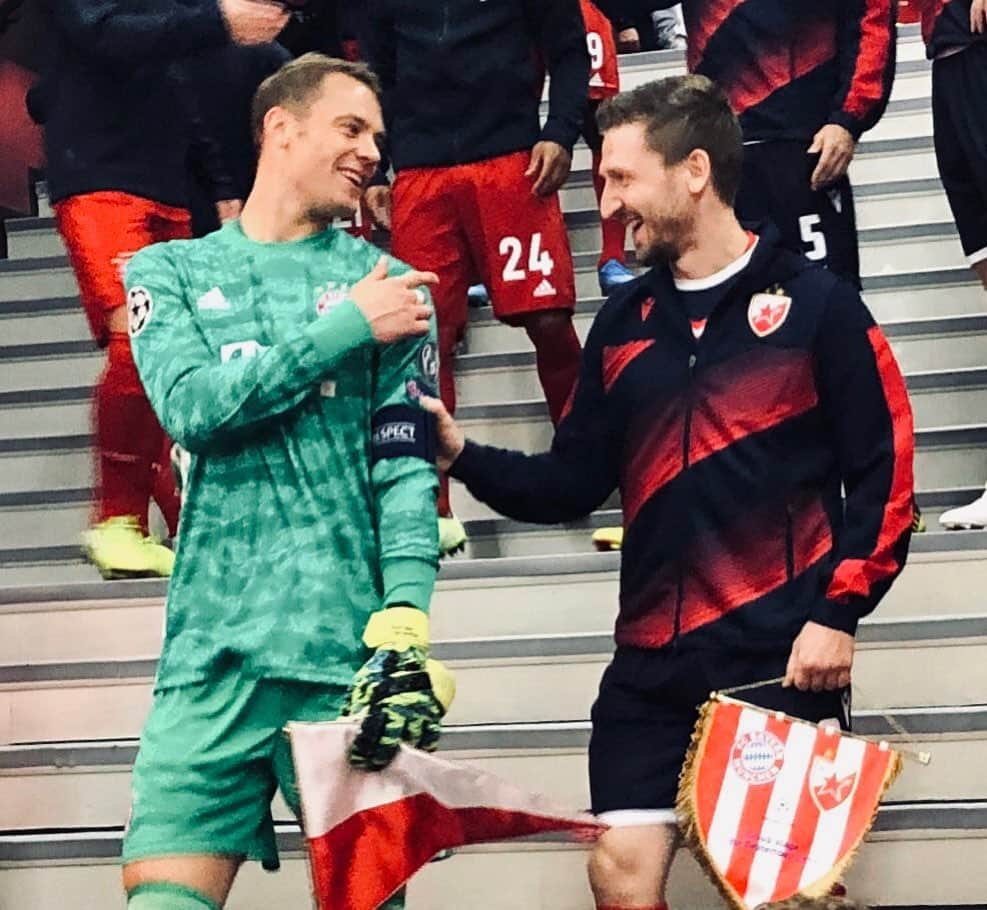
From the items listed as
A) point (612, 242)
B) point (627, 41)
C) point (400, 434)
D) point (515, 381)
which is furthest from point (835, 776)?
point (627, 41)

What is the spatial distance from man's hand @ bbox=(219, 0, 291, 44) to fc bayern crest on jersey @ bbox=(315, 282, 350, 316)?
1493 millimetres

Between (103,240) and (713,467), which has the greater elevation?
(103,240)

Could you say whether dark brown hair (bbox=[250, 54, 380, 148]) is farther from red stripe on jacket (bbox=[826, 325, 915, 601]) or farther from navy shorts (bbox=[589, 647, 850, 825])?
navy shorts (bbox=[589, 647, 850, 825])

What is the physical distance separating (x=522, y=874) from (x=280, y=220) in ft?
4.46

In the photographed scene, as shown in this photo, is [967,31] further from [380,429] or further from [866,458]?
[380,429]

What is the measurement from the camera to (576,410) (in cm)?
306

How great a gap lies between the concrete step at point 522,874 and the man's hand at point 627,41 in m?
3.94

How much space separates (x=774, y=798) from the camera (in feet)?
8.98

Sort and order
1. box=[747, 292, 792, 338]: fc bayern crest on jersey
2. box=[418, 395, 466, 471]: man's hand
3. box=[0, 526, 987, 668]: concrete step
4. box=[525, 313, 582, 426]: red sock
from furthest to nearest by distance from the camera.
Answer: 1. box=[525, 313, 582, 426]: red sock
2. box=[0, 526, 987, 668]: concrete step
3. box=[747, 292, 792, 338]: fc bayern crest on jersey
4. box=[418, 395, 466, 471]: man's hand

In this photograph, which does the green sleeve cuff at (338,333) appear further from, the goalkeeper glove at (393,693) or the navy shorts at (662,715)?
the navy shorts at (662,715)

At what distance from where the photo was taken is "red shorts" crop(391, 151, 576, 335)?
4.32 m

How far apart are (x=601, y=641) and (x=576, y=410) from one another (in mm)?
845

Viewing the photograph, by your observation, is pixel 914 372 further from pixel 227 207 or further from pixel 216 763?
pixel 216 763

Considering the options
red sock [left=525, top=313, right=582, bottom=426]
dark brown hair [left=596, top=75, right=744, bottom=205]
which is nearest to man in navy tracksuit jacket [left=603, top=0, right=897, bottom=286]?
red sock [left=525, top=313, right=582, bottom=426]
